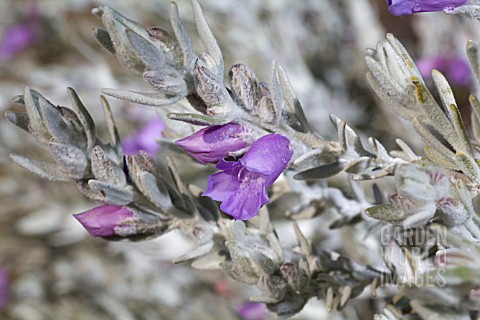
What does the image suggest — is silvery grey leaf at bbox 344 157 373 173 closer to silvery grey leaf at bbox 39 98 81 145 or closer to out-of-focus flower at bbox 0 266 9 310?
silvery grey leaf at bbox 39 98 81 145

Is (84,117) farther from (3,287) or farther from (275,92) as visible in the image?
(3,287)

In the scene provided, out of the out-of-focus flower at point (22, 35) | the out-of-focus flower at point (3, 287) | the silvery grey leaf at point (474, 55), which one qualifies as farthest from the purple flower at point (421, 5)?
the out-of-focus flower at point (22, 35)

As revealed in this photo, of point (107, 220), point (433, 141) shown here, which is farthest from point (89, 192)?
point (433, 141)

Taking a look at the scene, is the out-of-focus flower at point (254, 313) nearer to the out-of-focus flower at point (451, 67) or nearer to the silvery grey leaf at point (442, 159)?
the silvery grey leaf at point (442, 159)

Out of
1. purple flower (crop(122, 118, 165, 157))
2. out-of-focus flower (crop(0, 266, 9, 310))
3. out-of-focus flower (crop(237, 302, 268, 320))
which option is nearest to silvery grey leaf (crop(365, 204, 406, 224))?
out-of-focus flower (crop(237, 302, 268, 320))

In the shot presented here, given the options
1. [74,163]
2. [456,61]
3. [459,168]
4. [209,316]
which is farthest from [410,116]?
[456,61]
